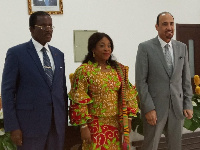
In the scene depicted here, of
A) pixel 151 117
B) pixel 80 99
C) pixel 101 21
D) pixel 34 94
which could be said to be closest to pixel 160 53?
pixel 151 117

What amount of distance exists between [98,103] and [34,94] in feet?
1.26

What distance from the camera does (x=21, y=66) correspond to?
148 centimetres

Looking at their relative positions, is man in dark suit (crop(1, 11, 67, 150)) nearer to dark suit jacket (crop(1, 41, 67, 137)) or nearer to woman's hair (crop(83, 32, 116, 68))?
dark suit jacket (crop(1, 41, 67, 137))

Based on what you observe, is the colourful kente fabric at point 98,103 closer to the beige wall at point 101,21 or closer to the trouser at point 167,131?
the trouser at point 167,131

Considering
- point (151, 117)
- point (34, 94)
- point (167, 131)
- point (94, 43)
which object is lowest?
point (167, 131)

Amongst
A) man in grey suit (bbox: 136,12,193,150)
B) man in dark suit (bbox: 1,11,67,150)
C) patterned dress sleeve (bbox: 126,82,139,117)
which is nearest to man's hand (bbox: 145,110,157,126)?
man in grey suit (bbox: 136,12,193,150)

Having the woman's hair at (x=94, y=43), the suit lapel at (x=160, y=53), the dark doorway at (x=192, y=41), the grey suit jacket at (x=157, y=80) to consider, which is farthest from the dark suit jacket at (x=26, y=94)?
the dark doorway at (x=192, y=41)

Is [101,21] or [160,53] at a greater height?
[101,21]

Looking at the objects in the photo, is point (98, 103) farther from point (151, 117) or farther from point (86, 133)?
point (151, 117)

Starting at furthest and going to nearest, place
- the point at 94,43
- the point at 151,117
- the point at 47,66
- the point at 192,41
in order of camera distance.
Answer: the point at 192,41, the point at 151,117, the point at 94,43, the point at 47,66

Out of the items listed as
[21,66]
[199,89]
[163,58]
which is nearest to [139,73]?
[163,58]

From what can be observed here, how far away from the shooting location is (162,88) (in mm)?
1965

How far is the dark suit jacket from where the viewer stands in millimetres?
1447

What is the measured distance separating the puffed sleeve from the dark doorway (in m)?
3.58
